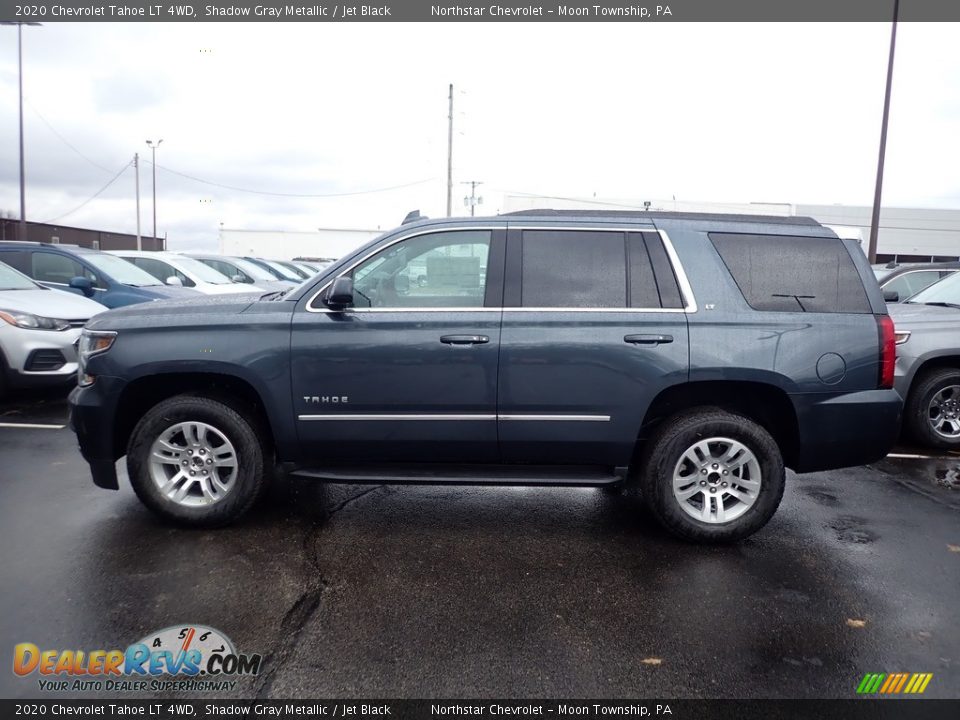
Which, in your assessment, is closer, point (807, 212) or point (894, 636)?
point (894, 636)

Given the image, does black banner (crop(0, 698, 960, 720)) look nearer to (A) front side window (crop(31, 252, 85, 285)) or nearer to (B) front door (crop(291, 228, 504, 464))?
(B) front door (crop(291, 228, 504, 464))

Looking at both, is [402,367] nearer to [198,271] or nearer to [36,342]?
[36,342]

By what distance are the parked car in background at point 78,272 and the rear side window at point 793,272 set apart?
817 centimetres

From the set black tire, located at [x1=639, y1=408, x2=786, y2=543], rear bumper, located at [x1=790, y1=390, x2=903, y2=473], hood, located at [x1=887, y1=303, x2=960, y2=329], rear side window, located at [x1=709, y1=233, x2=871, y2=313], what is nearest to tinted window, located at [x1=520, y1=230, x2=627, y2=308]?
rear side window, located at [x1=709, y1=233, x2=871, y2=313]

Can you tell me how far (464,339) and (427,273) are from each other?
0.52 meters

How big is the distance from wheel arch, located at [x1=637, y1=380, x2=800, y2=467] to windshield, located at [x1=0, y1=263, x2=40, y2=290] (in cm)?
773

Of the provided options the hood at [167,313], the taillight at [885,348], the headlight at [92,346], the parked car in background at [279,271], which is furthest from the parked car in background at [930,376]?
the parked car in background at [279,271]

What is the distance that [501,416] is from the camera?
13.4 feet

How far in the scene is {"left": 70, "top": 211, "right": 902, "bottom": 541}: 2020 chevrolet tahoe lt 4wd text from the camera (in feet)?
13.3

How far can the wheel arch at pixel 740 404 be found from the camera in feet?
13.7

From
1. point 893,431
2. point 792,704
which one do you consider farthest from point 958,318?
point 792,704

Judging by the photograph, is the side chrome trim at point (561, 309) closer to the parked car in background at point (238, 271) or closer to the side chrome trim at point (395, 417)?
the side chrome trim at point (395, 417)

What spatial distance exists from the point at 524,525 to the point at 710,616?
55.8 inches

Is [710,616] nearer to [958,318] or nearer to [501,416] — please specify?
[501,416]
